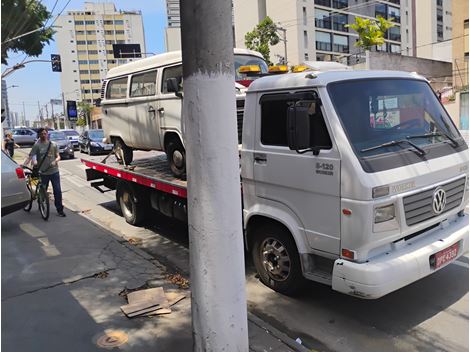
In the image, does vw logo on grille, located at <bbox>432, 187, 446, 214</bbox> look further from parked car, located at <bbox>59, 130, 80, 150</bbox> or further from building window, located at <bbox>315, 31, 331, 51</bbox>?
building window, located at <bbox>315, 31, 331, 51</bbox>

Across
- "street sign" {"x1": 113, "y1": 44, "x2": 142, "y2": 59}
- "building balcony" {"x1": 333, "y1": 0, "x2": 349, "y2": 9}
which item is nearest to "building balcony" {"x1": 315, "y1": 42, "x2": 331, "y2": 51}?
"building balcony" {"x1": 333, "y1": 0, "x2": 349, "y2": 9}

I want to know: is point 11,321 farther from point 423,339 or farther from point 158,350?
point 423,339

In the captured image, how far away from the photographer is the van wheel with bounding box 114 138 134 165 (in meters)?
8.41

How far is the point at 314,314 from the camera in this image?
4434 mm

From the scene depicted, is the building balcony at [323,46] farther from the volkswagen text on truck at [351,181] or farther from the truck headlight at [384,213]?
the truck headlight at [384,213]

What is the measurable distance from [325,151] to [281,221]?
855 mm

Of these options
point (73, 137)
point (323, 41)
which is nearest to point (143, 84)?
point (73, 137)

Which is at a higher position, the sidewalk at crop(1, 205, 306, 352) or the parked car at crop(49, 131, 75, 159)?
the parked car at crop(49, 131, 75, 159)

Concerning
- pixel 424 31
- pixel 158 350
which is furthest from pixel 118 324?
pixel 424 31

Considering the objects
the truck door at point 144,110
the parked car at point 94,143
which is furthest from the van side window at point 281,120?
the parked car at point 94,143

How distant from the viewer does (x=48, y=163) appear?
885 centimetres

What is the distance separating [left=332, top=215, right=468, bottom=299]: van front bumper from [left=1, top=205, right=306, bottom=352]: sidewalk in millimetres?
699

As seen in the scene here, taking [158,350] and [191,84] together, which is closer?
[191,84]

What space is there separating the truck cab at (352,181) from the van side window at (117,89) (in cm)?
357
